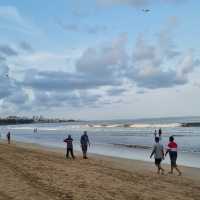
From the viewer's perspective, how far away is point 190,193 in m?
13.8

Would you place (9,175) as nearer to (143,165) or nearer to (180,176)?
(180,176)

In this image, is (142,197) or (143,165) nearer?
(142,197)

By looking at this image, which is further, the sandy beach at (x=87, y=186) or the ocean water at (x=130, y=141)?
the ocean water at (x=130, y=141)

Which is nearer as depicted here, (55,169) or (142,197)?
(142,197)

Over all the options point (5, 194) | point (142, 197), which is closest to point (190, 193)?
point (142, 197)

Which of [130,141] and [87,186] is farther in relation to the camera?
[130,141]

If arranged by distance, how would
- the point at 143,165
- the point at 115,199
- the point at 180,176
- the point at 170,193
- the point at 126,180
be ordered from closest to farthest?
the point at 115,199 → the point at 170,193 → the point at 126,180 → the point at 180,176 → the point at 143,165

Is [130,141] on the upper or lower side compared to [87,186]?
upper

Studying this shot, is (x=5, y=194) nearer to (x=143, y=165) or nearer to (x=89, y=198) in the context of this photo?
(x=89, y=198)

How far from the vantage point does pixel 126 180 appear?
16391mm

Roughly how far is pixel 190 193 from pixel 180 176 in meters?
5.51

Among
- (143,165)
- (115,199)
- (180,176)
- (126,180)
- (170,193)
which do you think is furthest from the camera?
(143,165)

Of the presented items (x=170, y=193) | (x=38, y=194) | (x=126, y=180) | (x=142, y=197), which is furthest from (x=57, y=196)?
(x=126, y=180)

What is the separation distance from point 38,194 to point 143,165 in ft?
43.8
